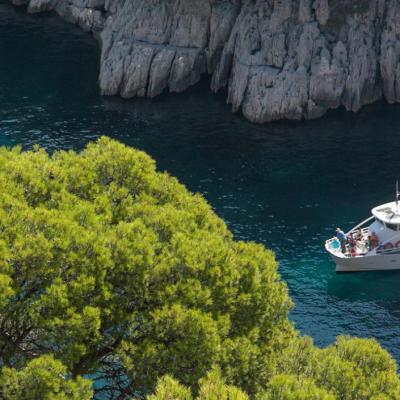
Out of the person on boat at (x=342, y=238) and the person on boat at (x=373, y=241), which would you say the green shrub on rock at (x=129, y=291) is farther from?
the person on boat at (x=373, y=241)

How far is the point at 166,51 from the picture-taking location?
108 meters

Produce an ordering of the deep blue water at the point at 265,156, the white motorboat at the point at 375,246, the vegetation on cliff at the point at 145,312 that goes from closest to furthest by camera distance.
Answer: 1. the vegetation on cliff at the point at 145,312
2. the deep blue water at the point at 265,156
3. the white motorboat at the point at 375,246

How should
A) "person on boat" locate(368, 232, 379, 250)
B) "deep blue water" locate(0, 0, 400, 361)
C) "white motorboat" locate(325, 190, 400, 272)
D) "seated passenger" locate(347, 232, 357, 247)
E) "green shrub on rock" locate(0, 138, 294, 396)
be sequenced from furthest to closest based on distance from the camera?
"person on boat" locate(368, 232, 379, 250), "seated passenger" locate(347, 232, 357, 247), "white motorboat" locate(325, 190, 400, 272), "deep blue water" locate(0, 0, 400, 361), "green shrub on rock" locate(0, 138, 294, 396)

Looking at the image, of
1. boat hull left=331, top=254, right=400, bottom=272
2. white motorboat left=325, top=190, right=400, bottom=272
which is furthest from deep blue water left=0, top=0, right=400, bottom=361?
white motorboat left=325, top=190, right=400, bottom=272

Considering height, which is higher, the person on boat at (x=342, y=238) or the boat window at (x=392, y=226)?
the boat window at (x=392, y=226)

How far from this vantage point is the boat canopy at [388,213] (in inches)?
2975

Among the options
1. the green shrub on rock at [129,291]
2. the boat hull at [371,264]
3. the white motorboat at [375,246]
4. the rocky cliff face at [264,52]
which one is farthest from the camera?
the rocky cliff face at [264,52]

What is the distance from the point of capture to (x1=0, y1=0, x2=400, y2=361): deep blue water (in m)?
71.4

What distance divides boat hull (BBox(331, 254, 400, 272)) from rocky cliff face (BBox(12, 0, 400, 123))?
29.4 meters

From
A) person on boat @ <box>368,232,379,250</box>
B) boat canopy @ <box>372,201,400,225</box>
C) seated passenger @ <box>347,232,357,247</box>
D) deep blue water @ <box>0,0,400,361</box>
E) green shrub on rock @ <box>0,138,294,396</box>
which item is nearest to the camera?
green shrub on rock @ <box>0,138,294,396</box>

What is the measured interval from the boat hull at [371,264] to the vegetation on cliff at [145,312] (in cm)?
3495

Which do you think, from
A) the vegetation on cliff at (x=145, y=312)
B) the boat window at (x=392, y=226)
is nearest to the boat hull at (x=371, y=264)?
the boat window at (x=392, y=226)

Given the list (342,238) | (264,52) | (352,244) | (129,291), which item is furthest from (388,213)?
(129,291)

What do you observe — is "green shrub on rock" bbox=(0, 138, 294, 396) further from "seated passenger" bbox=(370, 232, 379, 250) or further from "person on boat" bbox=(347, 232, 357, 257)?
"seated passenger" bbox=(370, 232, 379, 250)
